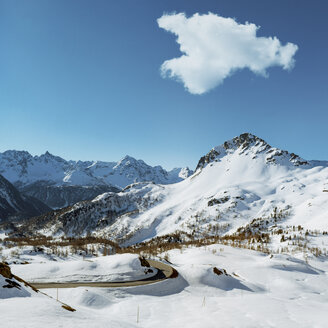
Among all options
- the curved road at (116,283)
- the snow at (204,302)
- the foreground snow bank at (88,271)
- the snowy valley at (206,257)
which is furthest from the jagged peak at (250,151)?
the foreground snow bank at (88,271)

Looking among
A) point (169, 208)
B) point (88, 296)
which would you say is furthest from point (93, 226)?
point (88, 296)

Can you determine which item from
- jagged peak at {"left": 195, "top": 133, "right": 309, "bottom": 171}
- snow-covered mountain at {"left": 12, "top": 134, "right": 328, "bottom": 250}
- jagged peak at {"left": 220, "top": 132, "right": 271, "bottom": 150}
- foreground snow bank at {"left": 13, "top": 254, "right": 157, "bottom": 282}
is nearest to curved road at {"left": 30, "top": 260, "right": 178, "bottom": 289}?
foreground snow bank at {"left": 13, "top": 254, "right": 157, "bottom": 282}

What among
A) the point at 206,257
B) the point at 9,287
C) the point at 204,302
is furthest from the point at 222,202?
the point at 9,287

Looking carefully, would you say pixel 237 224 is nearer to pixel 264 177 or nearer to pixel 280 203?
pixel 280 203

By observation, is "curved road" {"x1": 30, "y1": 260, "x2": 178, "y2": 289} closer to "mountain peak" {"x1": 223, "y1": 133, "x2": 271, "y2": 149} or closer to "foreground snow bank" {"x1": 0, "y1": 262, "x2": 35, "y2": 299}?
"foreground snow bank" {"x1": 0, "y1": 262, "x2": 35, "y2": 299}

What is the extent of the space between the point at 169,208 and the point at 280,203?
56424 millimetres

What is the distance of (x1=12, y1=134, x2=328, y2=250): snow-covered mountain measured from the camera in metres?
96.5

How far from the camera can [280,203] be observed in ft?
334

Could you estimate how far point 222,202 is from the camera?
118875mm

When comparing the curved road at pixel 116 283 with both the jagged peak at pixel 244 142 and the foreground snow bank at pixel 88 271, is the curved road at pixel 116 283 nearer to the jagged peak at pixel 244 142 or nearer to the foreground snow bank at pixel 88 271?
the foreground snow bank at pixel 88 271

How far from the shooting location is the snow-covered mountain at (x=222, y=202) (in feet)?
317

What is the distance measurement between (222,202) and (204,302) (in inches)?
4030

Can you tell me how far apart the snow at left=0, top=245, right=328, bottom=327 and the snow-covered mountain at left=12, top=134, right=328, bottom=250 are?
36.1 meters

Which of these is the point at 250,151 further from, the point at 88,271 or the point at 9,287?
the point at 9,287
